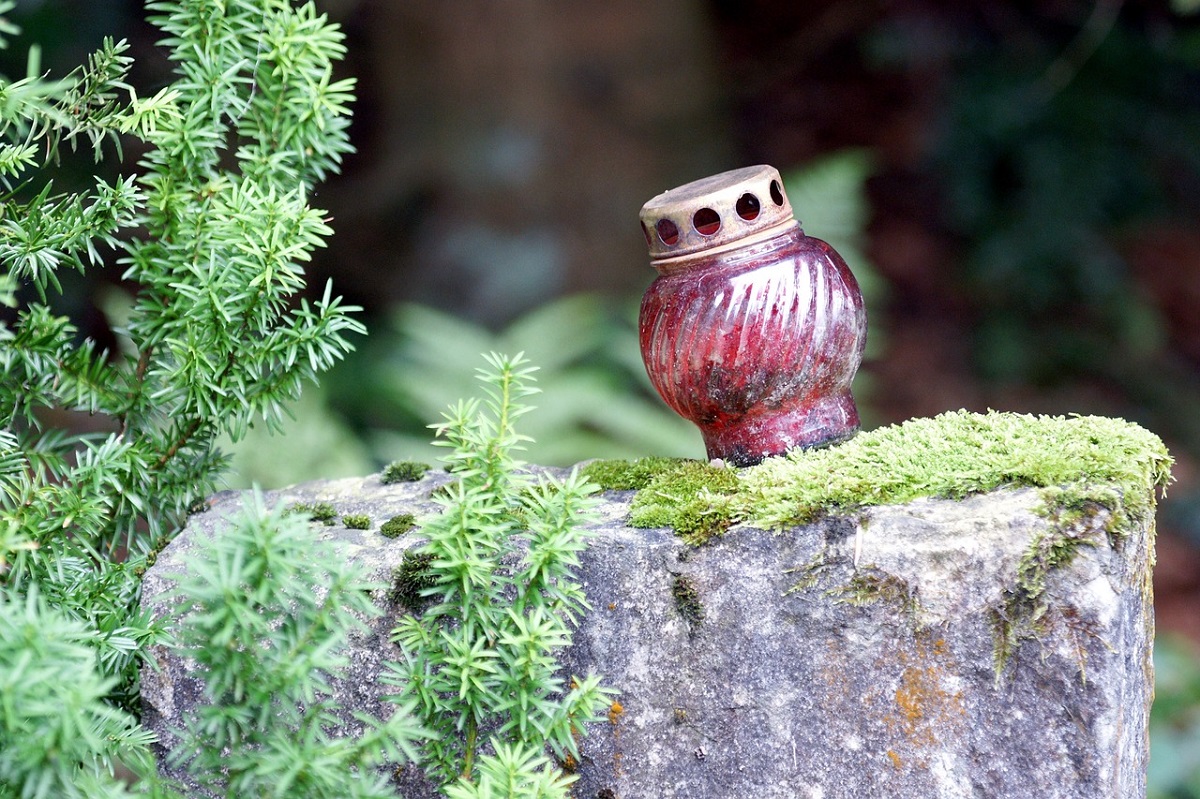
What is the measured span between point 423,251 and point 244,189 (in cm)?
352

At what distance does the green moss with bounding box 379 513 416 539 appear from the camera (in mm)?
1778

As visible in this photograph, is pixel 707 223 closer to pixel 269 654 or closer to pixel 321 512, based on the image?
pixel 321 512

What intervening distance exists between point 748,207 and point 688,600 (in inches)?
25.8

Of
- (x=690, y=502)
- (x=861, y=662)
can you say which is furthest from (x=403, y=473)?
(x=861, y=662)

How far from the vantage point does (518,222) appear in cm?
498

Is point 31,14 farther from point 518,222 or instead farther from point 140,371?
point 140,371

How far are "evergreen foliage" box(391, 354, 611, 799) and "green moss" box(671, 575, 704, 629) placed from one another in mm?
187

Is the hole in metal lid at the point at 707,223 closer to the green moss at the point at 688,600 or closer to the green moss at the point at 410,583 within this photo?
the green moss at the point at 688,600

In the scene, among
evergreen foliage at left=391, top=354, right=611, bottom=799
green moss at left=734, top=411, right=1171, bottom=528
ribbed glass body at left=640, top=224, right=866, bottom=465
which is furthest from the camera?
ribbed glass body at left=640, top=224, right=866, bottom=465

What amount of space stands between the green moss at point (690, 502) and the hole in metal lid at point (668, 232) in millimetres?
385

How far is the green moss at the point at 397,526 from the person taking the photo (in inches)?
70.0

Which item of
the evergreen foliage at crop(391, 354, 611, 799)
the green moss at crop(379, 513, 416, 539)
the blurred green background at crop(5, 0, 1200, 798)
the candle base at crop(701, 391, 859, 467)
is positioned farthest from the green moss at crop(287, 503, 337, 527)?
the blurred green background at crop(5, 0, 1200, 798)

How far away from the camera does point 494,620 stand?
1.44 meters

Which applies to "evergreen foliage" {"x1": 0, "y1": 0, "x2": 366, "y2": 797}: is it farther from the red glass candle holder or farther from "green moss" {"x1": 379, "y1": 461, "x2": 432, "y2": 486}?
the red glass candle holder
